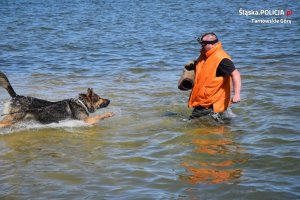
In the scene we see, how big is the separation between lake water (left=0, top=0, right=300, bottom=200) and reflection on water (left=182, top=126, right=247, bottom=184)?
1 centimetres

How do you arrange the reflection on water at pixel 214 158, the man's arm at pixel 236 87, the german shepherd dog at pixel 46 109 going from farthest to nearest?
1. the german shepherd dog at pixel 46 109
2. the man's arm at pixel 236 87
3. the reflection on water at pixel 214 158

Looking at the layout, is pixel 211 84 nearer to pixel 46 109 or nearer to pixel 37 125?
pixel 46 109

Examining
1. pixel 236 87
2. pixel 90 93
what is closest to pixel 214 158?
pixel 236 87

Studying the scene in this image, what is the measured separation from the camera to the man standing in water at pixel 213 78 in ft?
26.3

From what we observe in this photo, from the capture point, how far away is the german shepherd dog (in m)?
8.59

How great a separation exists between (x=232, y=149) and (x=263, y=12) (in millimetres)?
23690

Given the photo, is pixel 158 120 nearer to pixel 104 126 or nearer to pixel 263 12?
pixel 104 126

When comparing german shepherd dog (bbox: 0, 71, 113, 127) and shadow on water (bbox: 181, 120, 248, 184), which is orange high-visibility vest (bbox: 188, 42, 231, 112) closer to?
shadow on water (bbox: 181, 120, 248, 184)

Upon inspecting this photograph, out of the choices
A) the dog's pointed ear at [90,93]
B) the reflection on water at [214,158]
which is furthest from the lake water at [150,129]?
the dog's pointed ear at [90,93]

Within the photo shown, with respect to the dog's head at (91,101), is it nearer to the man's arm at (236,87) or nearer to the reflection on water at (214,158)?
the reflection on water at (214,158)

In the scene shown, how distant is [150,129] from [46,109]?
78.4 inches

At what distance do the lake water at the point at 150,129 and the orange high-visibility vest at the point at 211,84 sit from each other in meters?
0.37

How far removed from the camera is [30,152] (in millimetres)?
7520

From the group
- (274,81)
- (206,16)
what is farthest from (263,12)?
(274,81)
